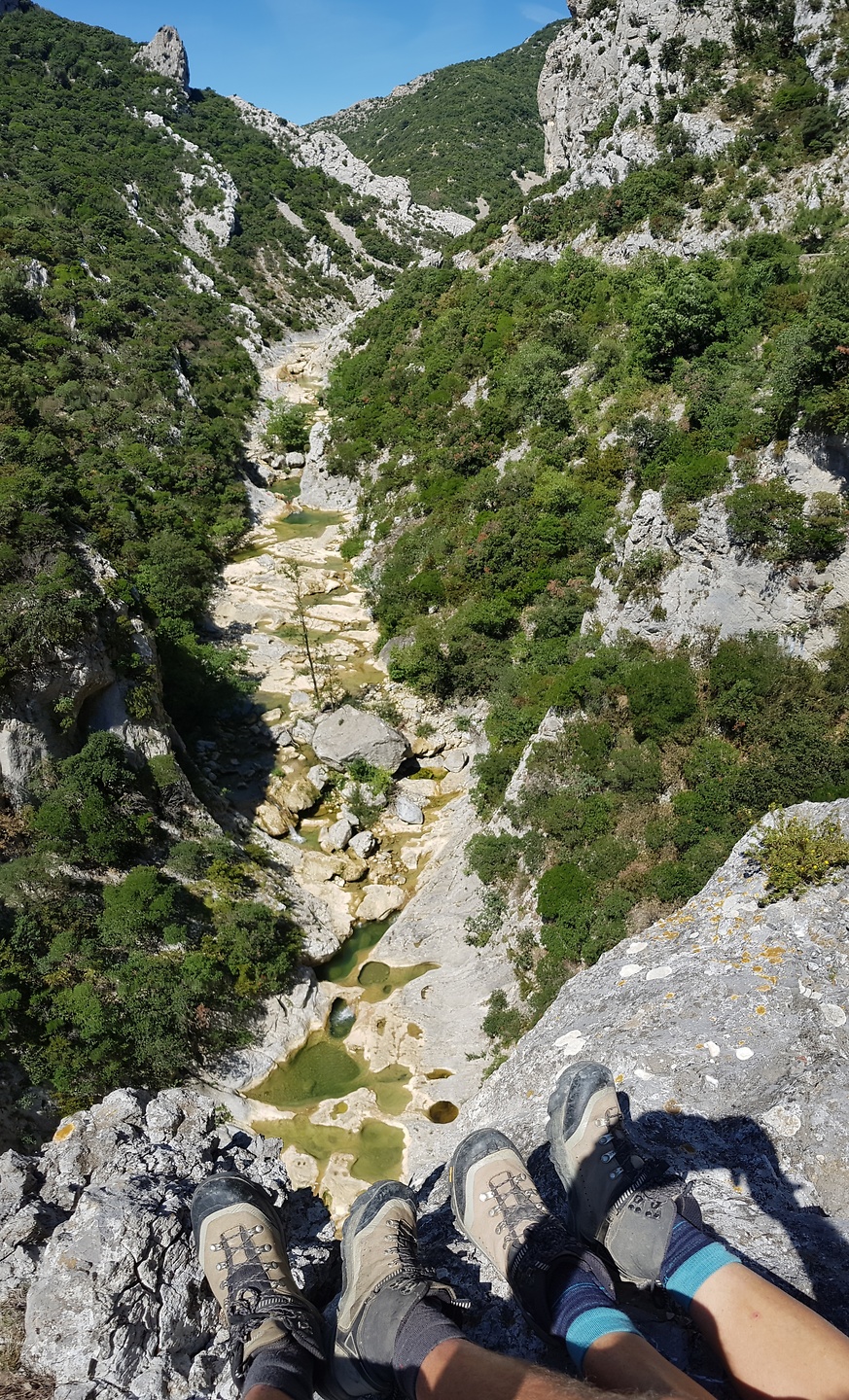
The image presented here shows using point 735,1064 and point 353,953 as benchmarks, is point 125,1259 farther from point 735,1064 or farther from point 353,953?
point 353,953

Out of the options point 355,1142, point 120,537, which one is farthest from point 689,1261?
point 120,537

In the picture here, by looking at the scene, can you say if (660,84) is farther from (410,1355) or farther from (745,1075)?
(410,1355)

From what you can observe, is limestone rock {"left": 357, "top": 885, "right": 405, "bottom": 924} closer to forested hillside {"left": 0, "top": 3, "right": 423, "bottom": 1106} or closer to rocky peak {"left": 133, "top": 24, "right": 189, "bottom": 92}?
forested hillside {"left": 0, "top": 3, "right": 423, "bottom": 1106}

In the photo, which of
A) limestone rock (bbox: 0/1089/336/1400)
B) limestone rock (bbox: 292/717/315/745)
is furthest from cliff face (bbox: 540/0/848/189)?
limestone rock (bbox: 0/1089/336/1400)

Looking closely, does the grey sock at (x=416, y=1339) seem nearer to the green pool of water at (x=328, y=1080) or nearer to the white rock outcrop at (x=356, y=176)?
the green pool of water at (x=328, y=1080)

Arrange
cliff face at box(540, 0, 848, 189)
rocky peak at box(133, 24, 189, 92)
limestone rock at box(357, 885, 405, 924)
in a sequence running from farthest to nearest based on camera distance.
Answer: rocky peak at box(133, 24, 189, 92) → cliff face at box(540, 0, 848, 189) → limestone rock at box(357, 885, 405, 924)

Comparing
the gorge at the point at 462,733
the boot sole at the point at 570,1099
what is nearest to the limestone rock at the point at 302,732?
the gorge at the point at 462,733
